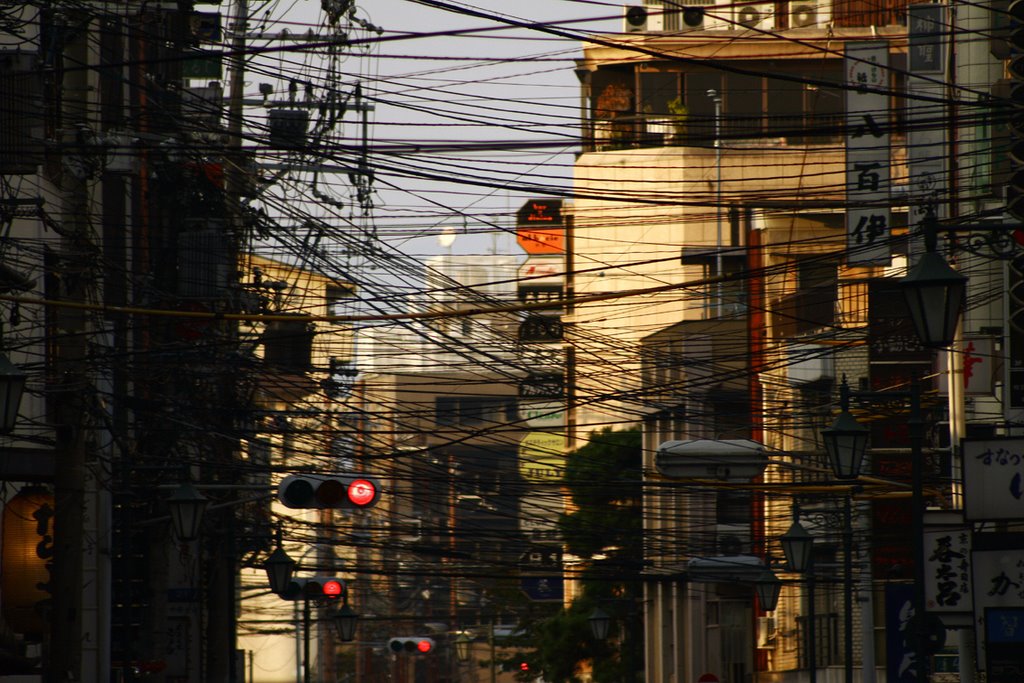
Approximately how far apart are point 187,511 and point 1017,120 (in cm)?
1328

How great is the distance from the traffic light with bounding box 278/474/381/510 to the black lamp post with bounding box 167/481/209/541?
126 centimetres

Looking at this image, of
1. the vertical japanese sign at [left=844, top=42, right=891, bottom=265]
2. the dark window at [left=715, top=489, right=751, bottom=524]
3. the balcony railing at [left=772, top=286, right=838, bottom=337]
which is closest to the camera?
the vertical japanese sign at [left=844, top=42, right=891, bottom=265]

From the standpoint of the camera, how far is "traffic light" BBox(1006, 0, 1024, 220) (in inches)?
738

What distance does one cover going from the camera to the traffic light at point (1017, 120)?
18.7 meters

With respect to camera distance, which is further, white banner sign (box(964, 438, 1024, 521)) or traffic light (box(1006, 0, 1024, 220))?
traffic light (box(1006, 0, 1024, 220))

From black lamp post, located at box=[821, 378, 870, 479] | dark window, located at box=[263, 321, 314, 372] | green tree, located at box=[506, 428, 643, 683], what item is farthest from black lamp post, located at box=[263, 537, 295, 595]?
green tree, located at box=[506, 428, 643, 683]

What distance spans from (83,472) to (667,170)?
54.3 metres

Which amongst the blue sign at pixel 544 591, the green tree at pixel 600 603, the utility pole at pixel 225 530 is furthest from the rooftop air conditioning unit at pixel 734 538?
the utility pole at pixel 225 530

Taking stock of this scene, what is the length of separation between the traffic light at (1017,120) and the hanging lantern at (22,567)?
16.4 m

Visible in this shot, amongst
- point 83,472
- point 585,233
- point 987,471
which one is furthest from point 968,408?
point 585,233

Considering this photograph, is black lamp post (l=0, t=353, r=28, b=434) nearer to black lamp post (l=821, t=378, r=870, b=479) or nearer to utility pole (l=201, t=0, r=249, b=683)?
black lamp post (l=821, t=378, r=870, b=479)

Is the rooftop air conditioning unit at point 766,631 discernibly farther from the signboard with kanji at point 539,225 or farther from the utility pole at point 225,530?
the utility pole at point 225,530

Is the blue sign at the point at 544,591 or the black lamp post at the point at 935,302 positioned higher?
the black lamp post at the point at 935,302

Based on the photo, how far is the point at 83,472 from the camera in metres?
20.8
